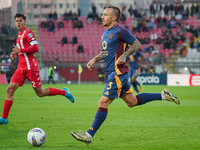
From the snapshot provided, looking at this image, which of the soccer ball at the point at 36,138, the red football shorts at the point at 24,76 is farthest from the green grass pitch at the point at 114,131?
the red football shorts at the point at 24,76

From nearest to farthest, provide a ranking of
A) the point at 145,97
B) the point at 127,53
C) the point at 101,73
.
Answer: the point at 127,53 → the point at 145,97 → the point at 101,73

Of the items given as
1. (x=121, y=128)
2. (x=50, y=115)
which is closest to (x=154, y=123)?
(x=121, y=128)

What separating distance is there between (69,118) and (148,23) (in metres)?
29.8

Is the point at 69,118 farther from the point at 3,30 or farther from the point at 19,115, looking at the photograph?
the point at 3,30

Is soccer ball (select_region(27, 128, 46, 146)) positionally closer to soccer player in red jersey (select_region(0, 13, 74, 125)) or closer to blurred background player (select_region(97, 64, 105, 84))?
soccer player in red jersey (select_region(0, 13, 74, 125))

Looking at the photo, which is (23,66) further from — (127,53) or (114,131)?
(127,53)

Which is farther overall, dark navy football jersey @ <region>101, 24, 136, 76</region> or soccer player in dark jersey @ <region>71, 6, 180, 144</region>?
dark navy football jersey @ <region>101, 24, 136, 76</region>

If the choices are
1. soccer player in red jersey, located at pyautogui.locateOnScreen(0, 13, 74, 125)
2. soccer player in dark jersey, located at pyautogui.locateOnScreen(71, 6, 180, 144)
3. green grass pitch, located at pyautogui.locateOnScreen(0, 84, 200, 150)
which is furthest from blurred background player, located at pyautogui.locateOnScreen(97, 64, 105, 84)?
soccer player in dark jersey, located at pyautogui.locateOnScreen(71, 6, 180, 144)

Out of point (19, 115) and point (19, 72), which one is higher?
point (19, 72)

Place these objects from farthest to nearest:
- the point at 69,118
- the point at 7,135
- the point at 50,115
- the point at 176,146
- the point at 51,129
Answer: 1. the point at 50,115
2. the point at 69,118
3. the point at 51,129
4. the point at 7,135
5. the point at 176,146

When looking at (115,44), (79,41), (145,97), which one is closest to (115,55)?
(115,44)

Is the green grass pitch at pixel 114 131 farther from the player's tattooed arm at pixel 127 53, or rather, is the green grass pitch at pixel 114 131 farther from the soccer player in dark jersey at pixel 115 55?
the player's tattooed arm at pixel 127 53

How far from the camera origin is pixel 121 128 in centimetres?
736

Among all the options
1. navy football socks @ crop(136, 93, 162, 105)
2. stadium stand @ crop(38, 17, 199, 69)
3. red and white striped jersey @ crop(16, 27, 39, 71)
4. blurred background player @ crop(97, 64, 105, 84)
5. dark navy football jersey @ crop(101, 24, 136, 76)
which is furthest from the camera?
stadium stand @ crop(38, 17, 199, 69)
